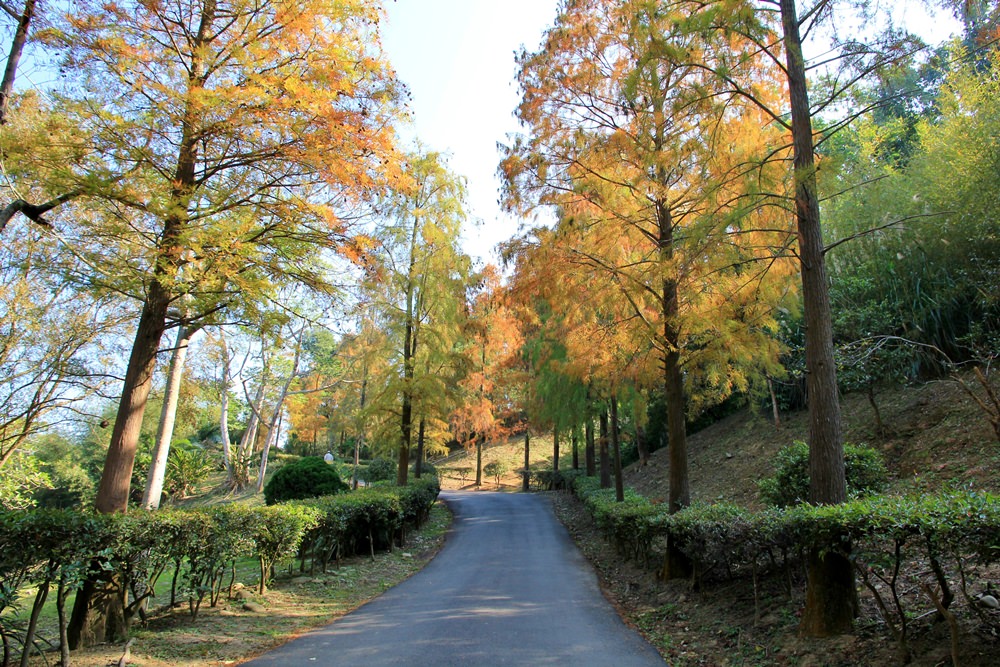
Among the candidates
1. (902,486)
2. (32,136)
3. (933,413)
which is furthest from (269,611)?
(933,413)

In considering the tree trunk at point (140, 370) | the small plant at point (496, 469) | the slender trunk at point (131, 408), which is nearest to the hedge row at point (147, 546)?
the tree trunk at point (140, 370)

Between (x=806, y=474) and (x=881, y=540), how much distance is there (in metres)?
3.68

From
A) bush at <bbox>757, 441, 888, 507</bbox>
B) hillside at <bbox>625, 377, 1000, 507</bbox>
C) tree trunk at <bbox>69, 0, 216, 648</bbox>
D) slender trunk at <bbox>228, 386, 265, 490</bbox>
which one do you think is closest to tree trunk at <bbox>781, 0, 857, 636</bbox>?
bush at <bbox>757, 441, 888, 507</bbox>

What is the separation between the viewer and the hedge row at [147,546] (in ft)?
13.4

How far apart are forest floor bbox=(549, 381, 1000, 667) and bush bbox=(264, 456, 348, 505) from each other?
246 inches

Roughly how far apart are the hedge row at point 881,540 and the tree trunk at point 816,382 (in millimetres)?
244

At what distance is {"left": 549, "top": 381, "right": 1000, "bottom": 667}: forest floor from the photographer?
3746 millimetres

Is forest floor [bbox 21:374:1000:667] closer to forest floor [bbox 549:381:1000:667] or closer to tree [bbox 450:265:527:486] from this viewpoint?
forest floor [bbox 549:381:1000:667]

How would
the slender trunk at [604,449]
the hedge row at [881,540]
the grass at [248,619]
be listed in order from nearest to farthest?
the hedge row at [881,540] → the grass at [248,619] → the slender trunk at [604,449]

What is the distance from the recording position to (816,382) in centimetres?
505

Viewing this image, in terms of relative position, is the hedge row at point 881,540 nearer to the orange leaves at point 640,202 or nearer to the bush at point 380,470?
the orange leaves at point 640,202

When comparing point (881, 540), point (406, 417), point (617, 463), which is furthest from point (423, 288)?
point (881, 540)

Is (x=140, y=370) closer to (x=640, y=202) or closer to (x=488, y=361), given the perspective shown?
(x=640, y=202)

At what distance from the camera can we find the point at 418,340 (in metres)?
15.4
